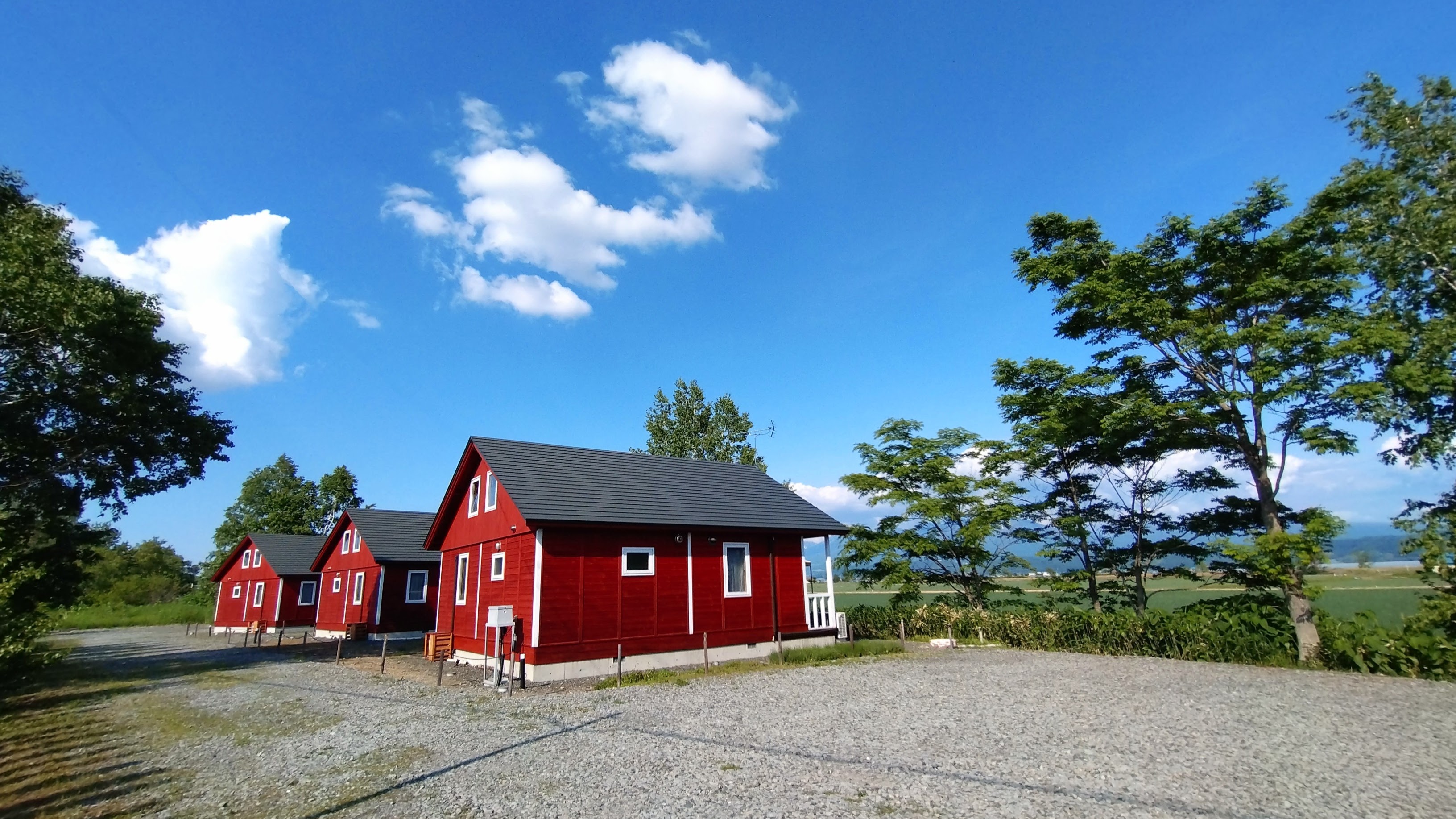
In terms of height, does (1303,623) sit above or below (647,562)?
below

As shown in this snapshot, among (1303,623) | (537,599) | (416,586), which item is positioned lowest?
(1303,623)

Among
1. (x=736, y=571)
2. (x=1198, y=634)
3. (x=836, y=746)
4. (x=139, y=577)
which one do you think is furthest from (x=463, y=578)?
(x=139, y=577)

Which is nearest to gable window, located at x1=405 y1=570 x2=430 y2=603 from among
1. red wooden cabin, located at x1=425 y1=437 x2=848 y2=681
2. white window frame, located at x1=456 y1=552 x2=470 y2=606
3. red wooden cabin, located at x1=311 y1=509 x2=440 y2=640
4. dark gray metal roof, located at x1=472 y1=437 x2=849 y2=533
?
red wooden cabin, located at x1=311 y1=509 x2=440 y2=640

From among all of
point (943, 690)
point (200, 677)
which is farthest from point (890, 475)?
point (200, 677)

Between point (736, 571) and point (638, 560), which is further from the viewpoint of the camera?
point (736, 571)

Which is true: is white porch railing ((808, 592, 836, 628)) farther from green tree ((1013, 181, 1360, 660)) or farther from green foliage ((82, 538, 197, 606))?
green foliage ((82, 538, 197, 606))

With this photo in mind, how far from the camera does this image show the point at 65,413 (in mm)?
20906

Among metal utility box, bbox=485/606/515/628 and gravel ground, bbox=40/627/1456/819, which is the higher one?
metal utility box, bbox=485/606/515/628

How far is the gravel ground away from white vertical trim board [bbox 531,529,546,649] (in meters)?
1.45

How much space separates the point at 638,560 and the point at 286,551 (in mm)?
30563

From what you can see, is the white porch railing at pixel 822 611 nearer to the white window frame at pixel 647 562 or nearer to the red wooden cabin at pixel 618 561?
the red wooden cabin at pixel 618 561

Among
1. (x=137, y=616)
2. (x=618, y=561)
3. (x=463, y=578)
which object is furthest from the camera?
(x=137, y=616)

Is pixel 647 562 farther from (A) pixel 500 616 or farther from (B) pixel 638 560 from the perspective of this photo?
(A) pixel 500 616

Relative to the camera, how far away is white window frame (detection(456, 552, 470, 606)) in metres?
20.6
